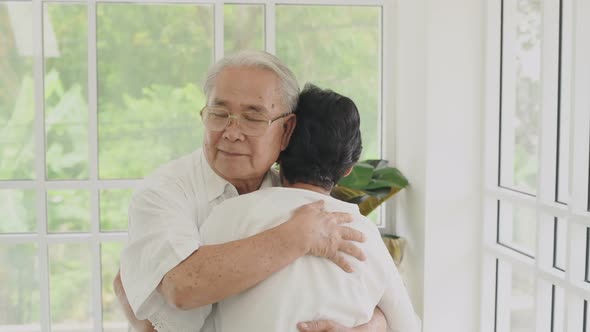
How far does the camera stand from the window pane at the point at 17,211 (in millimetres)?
3182

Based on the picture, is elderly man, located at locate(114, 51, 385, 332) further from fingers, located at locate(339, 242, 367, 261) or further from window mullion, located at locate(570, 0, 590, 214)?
window mullion, located at locate(570, 0, 590, 214)

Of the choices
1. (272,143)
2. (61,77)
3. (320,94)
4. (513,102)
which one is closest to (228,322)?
(272,143)

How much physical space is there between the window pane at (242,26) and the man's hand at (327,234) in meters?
1.80


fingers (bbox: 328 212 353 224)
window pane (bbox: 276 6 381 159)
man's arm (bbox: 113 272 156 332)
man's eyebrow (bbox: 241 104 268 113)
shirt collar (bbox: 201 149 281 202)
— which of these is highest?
window pane (bbox: 276 6 381 159)

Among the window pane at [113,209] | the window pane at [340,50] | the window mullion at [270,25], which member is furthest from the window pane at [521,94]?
the window pane at [113,209]

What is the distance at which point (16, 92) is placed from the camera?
3.14 m

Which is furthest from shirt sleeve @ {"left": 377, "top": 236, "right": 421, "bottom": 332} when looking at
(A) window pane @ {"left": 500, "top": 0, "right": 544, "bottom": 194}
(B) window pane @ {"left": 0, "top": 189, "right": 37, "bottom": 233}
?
(B) window pane @ {"left": 0, "top": 189, "right": 37, "bottom": 233}

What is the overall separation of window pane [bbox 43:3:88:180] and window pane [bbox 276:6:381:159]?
0.91m

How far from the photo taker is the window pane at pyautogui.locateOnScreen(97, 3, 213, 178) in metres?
3.19

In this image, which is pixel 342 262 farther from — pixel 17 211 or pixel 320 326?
pixel 17 211

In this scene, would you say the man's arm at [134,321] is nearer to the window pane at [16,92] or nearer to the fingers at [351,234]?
the fingers at [351,234]

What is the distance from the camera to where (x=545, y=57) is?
237 centimetres

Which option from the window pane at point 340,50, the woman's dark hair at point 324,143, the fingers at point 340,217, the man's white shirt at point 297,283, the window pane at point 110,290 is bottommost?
the window pane at point 110,290

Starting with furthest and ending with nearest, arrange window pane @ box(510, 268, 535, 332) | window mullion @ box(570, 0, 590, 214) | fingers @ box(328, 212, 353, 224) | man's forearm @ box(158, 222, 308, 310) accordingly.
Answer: window pane @ box(510, 268, 535, 332) → window mullion @ box(570, 0, 590, 214) → fingers @ box(328, 212, 353, 224) → man's forearm @ box(158, 222, 308, 310)
